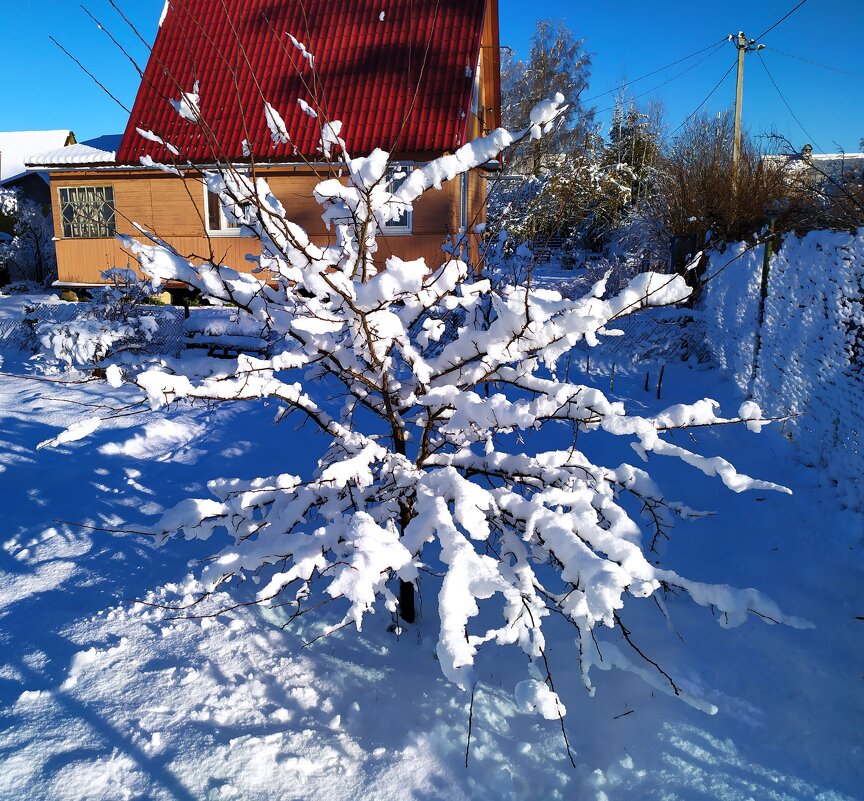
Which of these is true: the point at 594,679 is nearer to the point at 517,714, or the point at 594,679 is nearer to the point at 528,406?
the point at 517,714

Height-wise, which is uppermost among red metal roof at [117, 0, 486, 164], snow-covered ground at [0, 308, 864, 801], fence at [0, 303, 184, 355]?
red metal roof at [117, 0, 486, 164]

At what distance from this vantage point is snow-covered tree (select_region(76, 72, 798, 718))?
1984 millimetres

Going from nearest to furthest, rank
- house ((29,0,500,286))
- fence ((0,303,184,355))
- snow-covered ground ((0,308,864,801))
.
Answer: snow-covered ground ((0,308,864,801)) → fence ((0,303,184,355)) → house ((29,0,500,286))

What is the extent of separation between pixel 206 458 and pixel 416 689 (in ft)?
10.8

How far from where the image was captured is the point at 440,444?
2.90 m

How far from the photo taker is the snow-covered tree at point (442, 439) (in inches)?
78.1

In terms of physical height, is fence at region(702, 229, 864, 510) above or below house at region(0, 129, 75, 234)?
below

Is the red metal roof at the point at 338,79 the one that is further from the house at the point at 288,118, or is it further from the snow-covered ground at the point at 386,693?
the snow-covered ground at the point at 386,693

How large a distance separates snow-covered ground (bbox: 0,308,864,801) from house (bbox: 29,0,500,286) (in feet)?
25.2

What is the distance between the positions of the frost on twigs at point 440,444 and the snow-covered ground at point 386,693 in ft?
0.94

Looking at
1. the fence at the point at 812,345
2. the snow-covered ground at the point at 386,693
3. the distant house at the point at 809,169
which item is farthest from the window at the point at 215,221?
the distant house at the point at 809,169

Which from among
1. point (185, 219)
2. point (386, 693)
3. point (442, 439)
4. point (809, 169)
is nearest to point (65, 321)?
point (185, 219)

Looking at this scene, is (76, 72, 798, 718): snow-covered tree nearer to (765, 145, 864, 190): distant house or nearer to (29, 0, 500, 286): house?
(765, 145, 864, 190): distant house

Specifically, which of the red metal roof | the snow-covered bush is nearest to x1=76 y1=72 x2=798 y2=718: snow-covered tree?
the snow-covered bush
